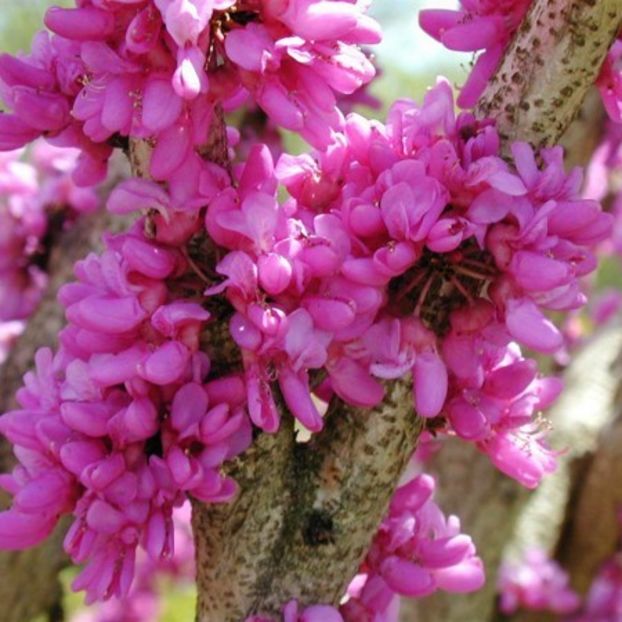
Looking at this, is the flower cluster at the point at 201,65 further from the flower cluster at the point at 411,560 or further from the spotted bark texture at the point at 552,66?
the flower cluster at the point at 411,560

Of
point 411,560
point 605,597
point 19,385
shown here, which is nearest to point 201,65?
point 411,560

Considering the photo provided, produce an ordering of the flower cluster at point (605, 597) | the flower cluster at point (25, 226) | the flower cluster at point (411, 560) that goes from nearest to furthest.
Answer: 1. the flower cluster at point (411, 560)
2. the flower cluster at point (25, 226)
3. the flower cluster at point (605, 597)

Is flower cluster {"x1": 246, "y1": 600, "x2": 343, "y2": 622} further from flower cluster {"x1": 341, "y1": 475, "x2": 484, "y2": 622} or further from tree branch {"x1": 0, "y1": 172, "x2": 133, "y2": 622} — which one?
tree branch {"x1": 0, "y1": 172, "x2": 133, "y2": 622}

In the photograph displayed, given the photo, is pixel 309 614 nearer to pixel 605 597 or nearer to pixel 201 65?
pixel 201 65

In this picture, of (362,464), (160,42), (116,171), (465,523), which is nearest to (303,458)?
(362,464)

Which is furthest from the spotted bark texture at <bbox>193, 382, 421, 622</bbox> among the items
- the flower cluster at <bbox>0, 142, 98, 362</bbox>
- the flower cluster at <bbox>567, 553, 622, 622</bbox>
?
the flower cluster at <bbox>567, 553, 622, 622</bbox>

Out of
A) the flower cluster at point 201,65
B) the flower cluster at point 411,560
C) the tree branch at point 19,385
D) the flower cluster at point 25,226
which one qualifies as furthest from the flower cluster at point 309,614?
the flower cluster at point 25,226
